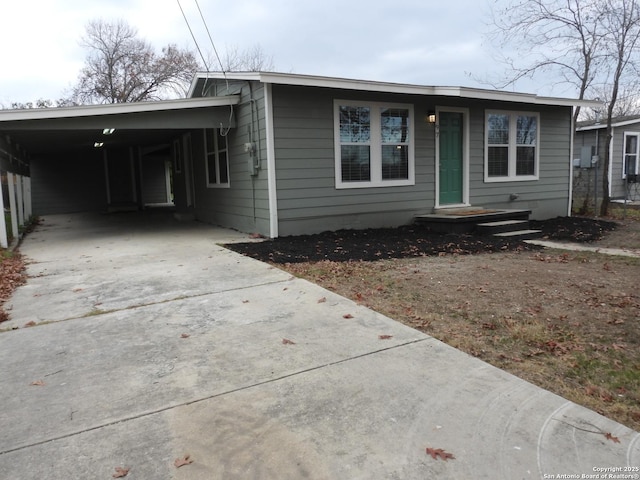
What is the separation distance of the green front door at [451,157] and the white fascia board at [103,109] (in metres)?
4.74

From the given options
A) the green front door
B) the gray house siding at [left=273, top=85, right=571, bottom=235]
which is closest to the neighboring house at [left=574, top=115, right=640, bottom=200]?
the gray house siding at [left=273, top=85, right=571, bottom=235]

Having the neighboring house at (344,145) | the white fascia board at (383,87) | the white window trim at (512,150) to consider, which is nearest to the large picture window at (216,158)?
the neighboring house at (344,145)

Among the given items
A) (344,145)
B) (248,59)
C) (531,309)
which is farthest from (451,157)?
(248,59)

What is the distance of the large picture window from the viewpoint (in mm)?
10344

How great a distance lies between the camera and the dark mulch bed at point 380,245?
6906 mm

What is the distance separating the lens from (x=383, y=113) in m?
9.26

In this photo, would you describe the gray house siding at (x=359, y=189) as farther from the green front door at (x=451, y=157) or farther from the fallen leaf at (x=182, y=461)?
the fallen leaf at (x=182, y=461)

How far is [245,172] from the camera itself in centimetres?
917

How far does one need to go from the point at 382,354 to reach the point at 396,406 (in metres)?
0.72

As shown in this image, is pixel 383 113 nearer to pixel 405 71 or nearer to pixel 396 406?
pixel 396 406

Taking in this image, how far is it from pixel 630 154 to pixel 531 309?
17136mm

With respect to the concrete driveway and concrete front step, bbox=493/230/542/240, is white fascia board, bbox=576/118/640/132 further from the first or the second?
the concrete driveway

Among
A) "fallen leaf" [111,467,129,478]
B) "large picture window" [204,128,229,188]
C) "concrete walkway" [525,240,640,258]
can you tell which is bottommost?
"concrete walkway" [525,240,640,258]

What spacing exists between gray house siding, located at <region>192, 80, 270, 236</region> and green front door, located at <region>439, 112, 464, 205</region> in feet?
13.3
